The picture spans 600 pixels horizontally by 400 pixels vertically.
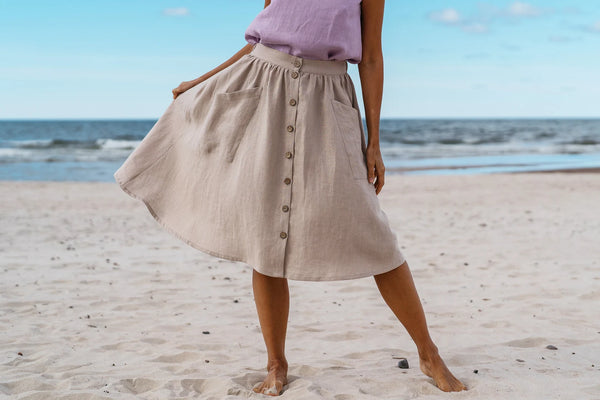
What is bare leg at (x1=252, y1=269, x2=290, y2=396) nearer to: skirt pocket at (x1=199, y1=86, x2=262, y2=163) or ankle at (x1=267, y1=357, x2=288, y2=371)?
ankle at (x1=267, y1=357, x2=288, y2=371)

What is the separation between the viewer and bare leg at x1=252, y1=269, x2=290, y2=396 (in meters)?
2.36

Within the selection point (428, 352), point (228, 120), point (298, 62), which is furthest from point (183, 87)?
point (428, 352)

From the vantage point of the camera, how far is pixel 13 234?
649 centimetres

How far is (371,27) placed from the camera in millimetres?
2225

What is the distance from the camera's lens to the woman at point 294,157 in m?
2.11

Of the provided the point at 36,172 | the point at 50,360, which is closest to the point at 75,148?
the point at 36,172

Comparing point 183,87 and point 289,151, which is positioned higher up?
point 183,87

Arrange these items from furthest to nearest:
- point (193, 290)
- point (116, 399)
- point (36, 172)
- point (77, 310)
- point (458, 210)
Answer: point (36, 172) → point (458, 210) → point (193, 290) → point (77, 310) → point (116, 399)

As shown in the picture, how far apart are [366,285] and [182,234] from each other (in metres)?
2.25

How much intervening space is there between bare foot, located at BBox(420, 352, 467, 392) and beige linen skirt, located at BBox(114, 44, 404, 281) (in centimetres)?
47

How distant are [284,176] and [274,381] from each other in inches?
32.0

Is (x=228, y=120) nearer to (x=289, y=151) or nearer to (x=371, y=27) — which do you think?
(x=289, y=151)

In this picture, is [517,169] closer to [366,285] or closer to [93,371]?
[366,285]

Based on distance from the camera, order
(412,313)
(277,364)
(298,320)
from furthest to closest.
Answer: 1. (298,320)
2. (277,364)
3. (412,313)
